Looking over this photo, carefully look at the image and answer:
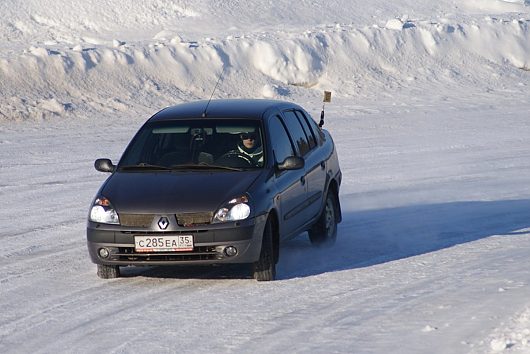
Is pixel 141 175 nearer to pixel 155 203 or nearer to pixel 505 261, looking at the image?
pixel 155 203

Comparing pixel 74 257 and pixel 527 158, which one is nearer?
pixel 74 257

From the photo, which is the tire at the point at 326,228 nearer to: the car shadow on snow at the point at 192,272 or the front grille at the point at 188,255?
the car shadow on snow at the point at 192,272

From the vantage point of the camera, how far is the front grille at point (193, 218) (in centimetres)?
941

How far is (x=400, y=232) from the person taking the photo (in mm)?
12562

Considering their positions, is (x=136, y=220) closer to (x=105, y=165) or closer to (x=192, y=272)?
(x=192, y=272)

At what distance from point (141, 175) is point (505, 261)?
10.6 feet

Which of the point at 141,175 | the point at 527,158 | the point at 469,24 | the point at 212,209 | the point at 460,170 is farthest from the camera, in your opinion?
the point at 469,24

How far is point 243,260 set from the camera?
9.51 m

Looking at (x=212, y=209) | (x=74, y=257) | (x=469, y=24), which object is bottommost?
(x=469, y=24)

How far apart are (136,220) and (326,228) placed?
9.14 feet

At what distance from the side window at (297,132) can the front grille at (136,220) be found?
2219 mm

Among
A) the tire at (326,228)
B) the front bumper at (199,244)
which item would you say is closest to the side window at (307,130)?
the tire at (326,228)

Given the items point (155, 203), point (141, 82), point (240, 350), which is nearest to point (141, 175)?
point (155, 203)

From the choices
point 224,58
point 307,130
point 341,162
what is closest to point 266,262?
point 307,130
